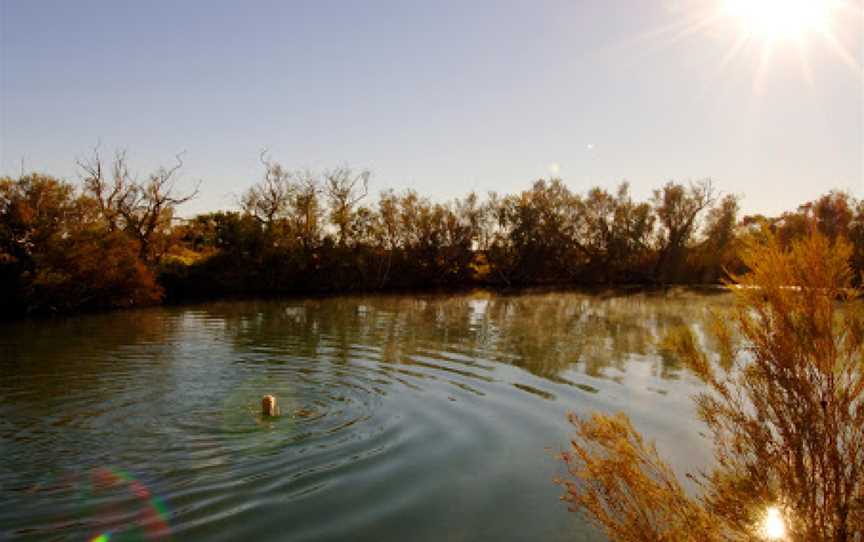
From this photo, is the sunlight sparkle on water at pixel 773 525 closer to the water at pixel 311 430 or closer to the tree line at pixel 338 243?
the water at pixel 311 430

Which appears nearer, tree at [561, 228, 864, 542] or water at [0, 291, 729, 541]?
tree at [561, 228, 864, 542]

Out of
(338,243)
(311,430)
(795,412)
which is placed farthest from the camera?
(338,243)

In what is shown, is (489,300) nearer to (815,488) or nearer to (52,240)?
(52,240)

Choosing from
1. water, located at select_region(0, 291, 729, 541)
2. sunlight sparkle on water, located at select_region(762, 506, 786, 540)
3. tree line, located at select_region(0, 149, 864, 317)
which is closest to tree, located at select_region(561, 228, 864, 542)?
sunlight sparkle on water, located at select_region(762, 506, 786, 540)

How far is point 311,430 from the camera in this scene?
8.45 m

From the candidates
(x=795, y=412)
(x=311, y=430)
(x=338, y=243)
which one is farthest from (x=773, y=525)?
(x=338, y=243)

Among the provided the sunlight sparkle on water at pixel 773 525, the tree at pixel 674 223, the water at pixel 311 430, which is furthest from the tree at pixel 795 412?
the tree at pixel 674 223

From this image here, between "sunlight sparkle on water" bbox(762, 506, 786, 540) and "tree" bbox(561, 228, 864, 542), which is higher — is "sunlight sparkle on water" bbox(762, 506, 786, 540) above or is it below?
below

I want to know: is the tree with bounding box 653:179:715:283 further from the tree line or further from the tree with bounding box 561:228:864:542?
the tree with bounding box 561:228:864:542

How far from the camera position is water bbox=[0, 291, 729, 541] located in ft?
18.4

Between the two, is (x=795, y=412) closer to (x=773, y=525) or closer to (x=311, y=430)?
(x=773, y=525)

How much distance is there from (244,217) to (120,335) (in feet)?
87.0

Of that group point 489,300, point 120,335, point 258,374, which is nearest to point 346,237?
point 489,300

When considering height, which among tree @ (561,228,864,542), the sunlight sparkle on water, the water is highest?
Answer: tree @ (561,228,864,542)
